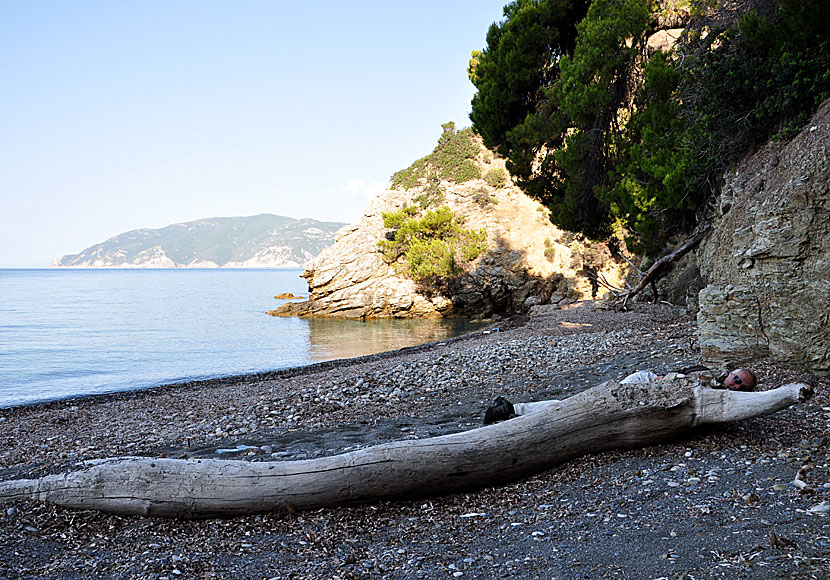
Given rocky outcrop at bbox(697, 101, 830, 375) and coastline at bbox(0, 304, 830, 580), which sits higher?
rocky outcrop at bbox(697, 101, 830, 375)

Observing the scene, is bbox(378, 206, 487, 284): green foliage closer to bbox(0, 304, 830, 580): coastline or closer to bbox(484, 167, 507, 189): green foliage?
bbox(484, 167, 507, 189): green foliage

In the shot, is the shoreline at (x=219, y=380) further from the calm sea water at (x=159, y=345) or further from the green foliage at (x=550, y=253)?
the green foliage at (x=550, y=253)

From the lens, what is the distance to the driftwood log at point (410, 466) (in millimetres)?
5016

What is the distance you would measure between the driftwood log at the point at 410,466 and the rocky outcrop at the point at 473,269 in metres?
28.7

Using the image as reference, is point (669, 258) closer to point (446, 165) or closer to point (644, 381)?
point (644, 381)

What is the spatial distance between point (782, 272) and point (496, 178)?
1331 inches

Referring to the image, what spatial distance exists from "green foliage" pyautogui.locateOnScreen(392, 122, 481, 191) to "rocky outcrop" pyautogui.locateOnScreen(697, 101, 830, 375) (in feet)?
108

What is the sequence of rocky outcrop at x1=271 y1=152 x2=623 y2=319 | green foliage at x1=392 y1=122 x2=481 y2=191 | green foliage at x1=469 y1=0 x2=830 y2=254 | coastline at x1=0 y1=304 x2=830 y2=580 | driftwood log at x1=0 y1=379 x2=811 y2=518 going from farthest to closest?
green foliage at x1=392 y1=122 x2=481 y2=191 → rocky outcrop at x1=271 y1=152 x2=623 y2=319 → green foliage at x1=469 y1=0 x2=830 y2=254 → driftwood log at x1=0 y1=379 x2=811 y2=518 → coastline at x1=0 y1=304 x2=830 y2=580

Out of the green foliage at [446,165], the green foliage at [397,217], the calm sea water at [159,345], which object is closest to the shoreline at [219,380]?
the calm sea water at [159,345]

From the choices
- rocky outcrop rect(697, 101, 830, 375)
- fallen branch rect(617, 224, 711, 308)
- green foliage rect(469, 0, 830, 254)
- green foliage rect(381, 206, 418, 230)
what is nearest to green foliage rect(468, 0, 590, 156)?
green foliage rect(469, 0, 830, 254)

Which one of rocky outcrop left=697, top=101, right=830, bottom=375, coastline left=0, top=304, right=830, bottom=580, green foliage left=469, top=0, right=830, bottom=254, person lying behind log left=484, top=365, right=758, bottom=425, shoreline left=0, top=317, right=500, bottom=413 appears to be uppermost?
green foliage left=469, top=0, right=830, bottom=254

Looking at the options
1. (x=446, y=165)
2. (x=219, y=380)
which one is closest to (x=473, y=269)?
(x=446, y=165)

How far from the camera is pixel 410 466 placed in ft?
16.9

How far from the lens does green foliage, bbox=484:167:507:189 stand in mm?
39781
